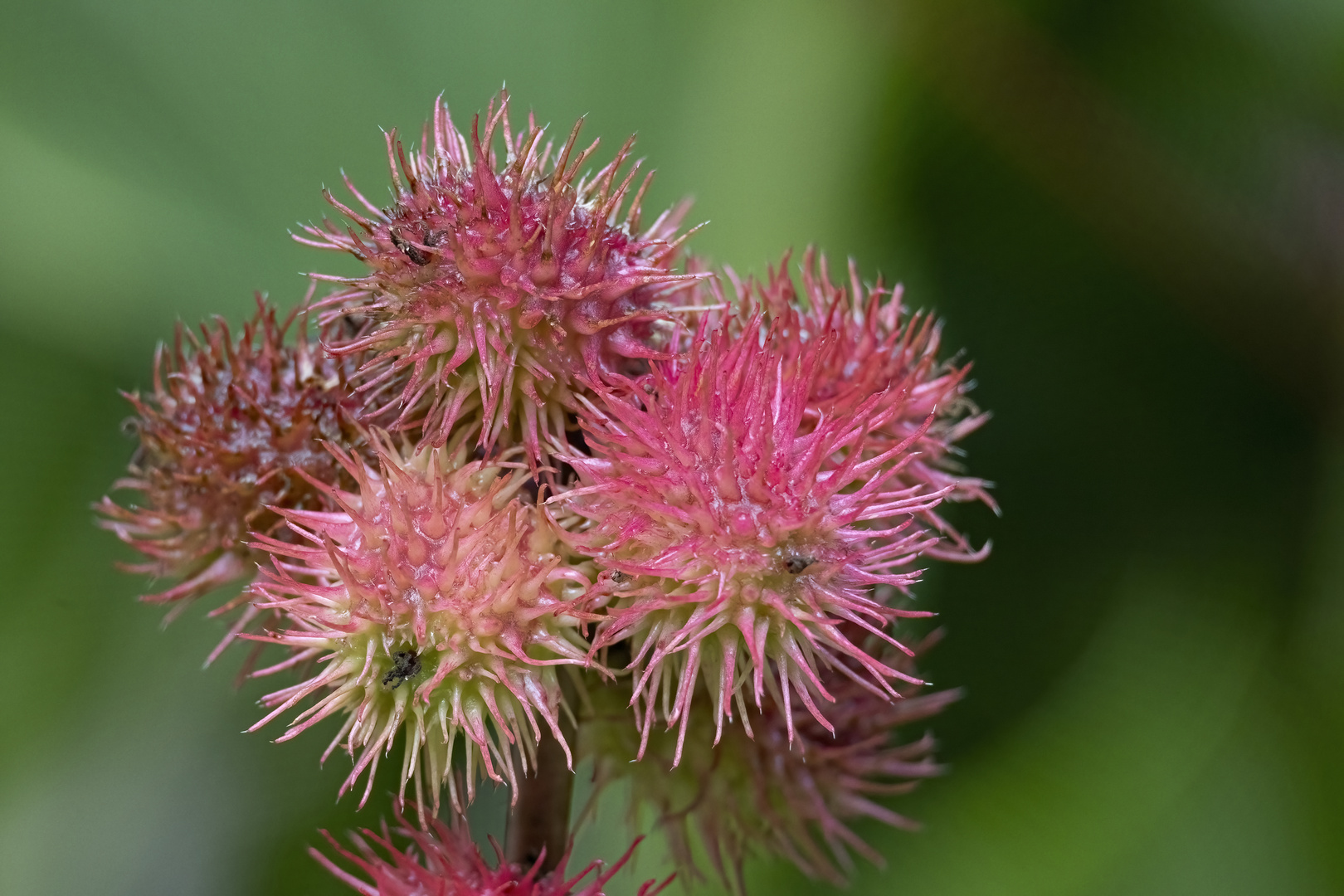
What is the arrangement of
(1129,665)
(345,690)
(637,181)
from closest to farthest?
(345,690) < (1129,665) < (637,181)

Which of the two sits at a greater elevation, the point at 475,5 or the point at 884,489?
the point at 475,5

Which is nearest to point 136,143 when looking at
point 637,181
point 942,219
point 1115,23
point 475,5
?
point 475,5

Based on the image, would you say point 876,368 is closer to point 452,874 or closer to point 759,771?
point 759,771

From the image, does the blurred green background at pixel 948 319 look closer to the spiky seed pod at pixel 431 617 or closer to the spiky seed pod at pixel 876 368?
the spiky seed pod at pixel 876 368

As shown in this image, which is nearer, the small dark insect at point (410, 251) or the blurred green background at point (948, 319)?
the small dark insect at point (410, 251)

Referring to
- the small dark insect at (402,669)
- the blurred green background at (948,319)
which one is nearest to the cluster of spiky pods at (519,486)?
the small dark insect at (402,669)

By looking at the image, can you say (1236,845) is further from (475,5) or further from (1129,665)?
(475,5)

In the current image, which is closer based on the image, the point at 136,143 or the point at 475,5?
the point at 136,143

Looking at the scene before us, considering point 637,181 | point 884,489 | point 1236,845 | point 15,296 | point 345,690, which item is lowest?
point 345,690
